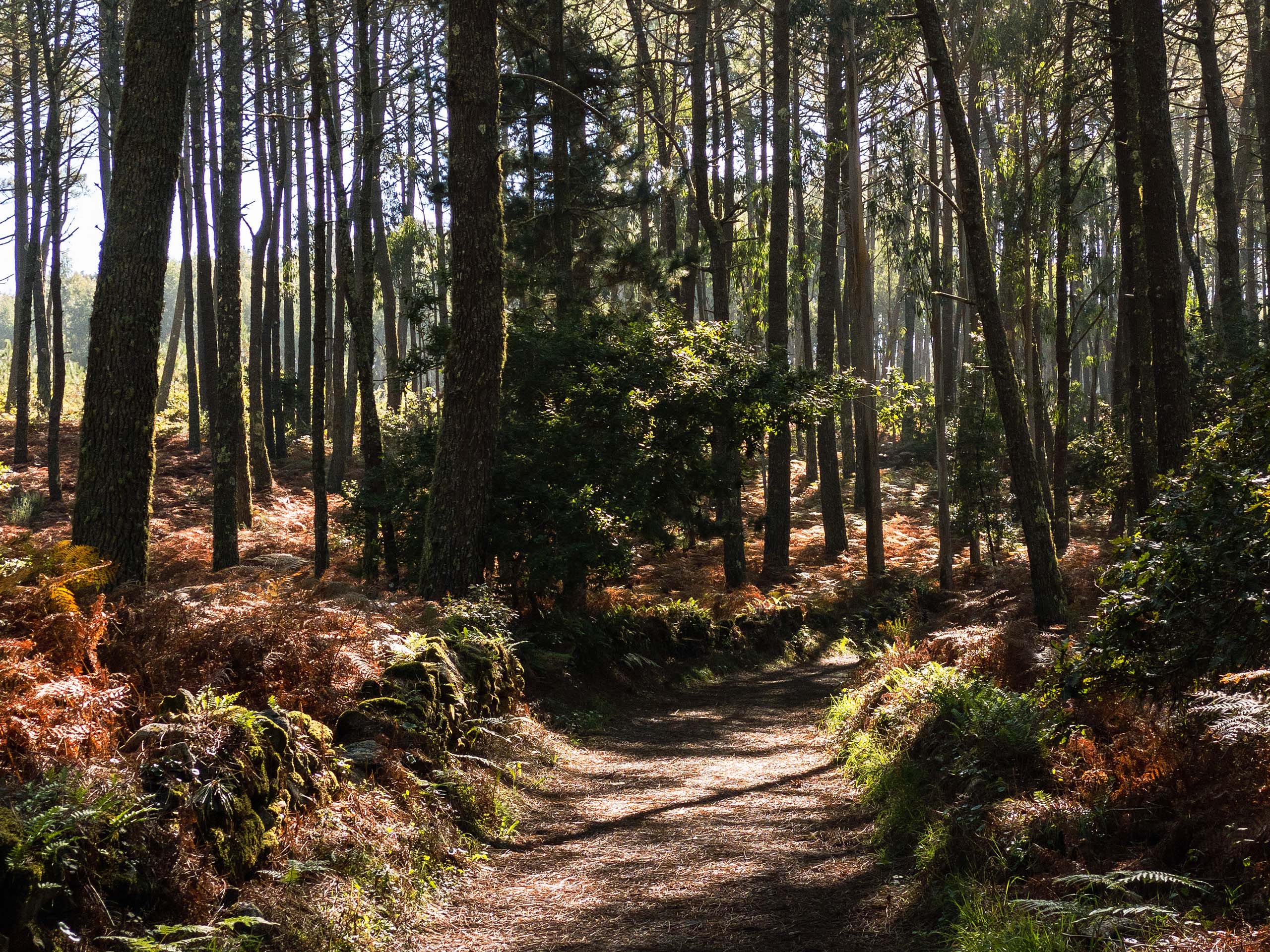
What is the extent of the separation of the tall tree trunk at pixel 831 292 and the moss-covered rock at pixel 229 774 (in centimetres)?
1723

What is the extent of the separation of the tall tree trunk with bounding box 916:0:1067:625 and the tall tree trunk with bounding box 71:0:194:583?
851cm

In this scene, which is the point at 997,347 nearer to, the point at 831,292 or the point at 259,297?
the point at 831,292

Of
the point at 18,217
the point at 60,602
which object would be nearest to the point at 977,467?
the point at 60,602

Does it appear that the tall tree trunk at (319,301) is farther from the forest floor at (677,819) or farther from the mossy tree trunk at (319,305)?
the forest floor at (677,819)

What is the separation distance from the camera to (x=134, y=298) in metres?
7.29

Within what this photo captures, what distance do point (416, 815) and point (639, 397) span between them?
24.1 feet

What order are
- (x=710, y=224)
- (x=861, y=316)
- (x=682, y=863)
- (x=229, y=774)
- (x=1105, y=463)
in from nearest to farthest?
(x=229, y=774), (x=682, y=863), (x=710, y=224), (x=861, y=316), (x=1105, y=463)

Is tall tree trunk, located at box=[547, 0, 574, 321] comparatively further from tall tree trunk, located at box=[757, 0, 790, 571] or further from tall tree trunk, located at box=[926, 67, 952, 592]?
tall tree trunk, located at box=[926, 67, 952, 592]

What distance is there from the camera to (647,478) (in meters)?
12.2

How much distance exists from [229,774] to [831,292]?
72.9ft

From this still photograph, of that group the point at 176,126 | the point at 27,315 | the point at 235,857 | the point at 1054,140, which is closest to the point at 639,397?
the point at 176,126

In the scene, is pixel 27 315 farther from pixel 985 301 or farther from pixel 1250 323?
pixel 1250 323

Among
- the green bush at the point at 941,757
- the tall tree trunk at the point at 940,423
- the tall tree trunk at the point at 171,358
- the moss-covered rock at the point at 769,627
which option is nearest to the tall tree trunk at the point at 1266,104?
the tall tree trunk at the point at 940,423

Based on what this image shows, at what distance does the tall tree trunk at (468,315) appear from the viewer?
35.1ft
